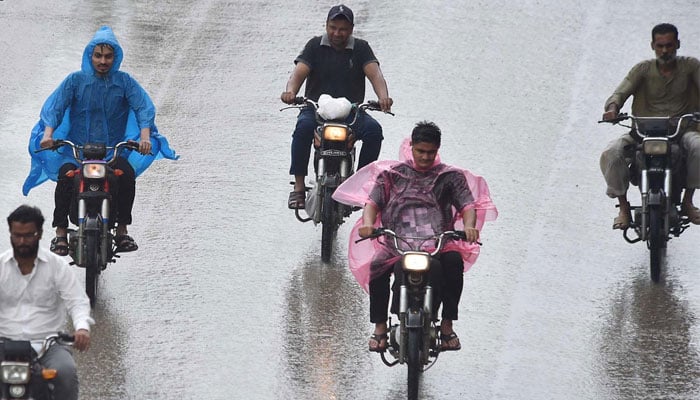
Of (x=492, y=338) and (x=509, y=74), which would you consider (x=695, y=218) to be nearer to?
(x=492, y=338)

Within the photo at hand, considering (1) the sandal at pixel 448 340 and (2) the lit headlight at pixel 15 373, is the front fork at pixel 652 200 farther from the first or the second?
(2) the lit headlight at pixel 15 373

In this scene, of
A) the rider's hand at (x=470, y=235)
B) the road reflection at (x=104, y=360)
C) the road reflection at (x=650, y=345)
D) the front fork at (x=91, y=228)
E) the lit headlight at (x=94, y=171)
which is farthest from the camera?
the lit headlight at (x=94, y=171)

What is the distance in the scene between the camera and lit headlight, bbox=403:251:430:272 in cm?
1073

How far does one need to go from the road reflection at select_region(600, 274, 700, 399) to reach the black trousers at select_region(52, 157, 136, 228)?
356 cm

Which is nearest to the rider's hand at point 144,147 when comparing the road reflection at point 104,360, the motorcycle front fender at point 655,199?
the road reflection at point 104,360

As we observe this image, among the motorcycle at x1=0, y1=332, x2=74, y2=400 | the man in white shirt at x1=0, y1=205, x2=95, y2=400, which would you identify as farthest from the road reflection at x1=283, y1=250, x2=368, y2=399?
the motorcycle at x1=0, y1=332, x2=74, y2=400

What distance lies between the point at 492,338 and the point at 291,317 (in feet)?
4.64

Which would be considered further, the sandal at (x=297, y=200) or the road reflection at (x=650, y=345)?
the sandal at (x=297, y=200)

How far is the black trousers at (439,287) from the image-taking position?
1094 centimetres

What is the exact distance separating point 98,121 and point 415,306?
348 centimetres

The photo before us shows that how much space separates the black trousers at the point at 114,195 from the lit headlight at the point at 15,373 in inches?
150

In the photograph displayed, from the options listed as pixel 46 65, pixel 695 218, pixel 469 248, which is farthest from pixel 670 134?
pixel 46 65

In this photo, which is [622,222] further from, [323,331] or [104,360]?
[104,360]

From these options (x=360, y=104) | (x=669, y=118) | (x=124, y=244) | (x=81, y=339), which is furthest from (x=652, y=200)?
(x=81, y=339)
